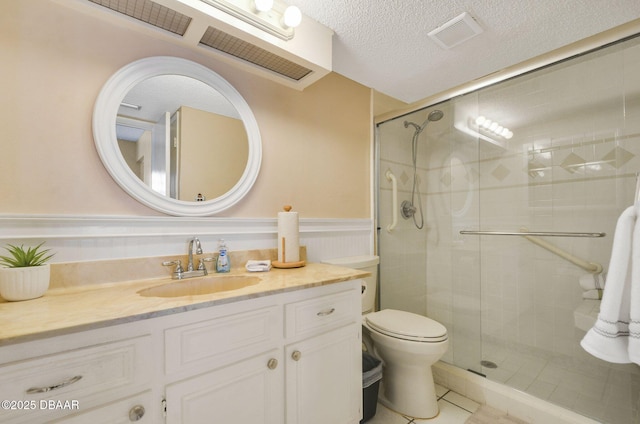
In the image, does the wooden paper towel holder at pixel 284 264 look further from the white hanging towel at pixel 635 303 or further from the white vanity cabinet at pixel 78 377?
the white hanging towel at pixel 635 303

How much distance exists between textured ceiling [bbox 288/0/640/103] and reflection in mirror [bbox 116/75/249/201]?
2.21 feet

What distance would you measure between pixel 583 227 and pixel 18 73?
2.84 m

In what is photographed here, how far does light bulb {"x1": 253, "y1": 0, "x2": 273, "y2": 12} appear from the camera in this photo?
1.21m

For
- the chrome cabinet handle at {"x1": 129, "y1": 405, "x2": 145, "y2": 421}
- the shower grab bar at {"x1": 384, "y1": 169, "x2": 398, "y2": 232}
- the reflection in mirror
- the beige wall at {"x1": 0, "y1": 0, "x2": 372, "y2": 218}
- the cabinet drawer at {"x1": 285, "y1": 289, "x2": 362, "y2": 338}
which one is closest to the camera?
the chrome cabinet handle at {"x1": 129, "y1": 405, "x2": 145, "y2": 421}

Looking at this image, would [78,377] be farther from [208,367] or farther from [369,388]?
[369,388]

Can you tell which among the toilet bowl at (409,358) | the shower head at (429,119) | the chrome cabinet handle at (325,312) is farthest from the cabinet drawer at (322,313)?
the shower head at (429,119)

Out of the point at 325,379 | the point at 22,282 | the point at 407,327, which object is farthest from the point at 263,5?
the point at 407,327

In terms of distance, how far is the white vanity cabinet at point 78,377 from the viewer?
2.14ft

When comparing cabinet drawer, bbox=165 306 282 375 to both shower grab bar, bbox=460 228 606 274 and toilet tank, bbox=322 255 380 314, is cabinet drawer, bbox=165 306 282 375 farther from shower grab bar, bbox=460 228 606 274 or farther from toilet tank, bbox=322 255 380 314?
shower grab bar, bbox=460 228 606 274

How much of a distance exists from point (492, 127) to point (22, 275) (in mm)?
2607

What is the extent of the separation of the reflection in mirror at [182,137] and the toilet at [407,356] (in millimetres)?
1220

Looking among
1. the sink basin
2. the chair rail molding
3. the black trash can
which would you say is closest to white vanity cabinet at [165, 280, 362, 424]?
the black trash can

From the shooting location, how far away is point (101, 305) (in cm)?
88

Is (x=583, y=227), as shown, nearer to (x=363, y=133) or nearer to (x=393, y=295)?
(x=393, y=295)
